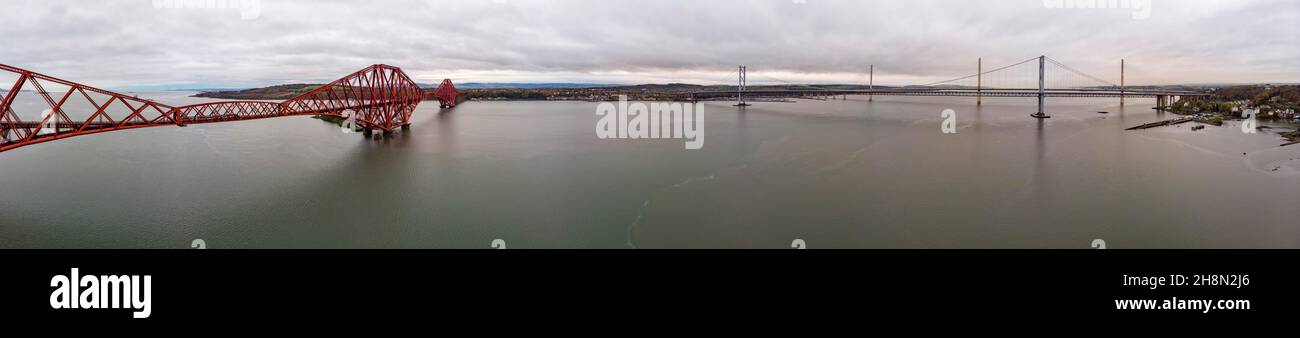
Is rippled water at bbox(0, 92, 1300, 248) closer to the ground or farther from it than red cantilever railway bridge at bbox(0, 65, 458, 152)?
closer to the ground

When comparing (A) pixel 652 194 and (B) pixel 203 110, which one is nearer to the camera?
(A) pixel 652 194

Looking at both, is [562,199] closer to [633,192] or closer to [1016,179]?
[633,192]

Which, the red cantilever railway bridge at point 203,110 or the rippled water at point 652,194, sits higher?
the red cantilever railway bridge at point 203,110
